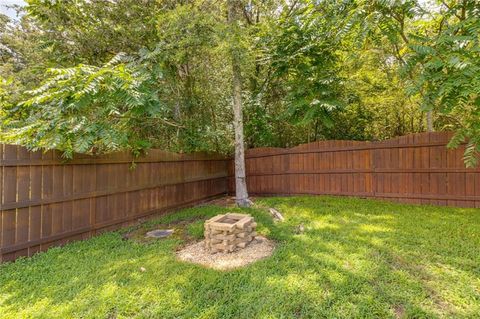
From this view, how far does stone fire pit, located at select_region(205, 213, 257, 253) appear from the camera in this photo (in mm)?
3617

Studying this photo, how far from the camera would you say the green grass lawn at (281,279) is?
2.35 metres

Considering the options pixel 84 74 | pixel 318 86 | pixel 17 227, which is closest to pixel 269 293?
pixel 17 227

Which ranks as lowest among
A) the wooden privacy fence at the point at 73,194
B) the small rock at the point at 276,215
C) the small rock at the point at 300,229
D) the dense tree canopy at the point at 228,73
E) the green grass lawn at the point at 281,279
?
the green grass lawn at the point at 281,279

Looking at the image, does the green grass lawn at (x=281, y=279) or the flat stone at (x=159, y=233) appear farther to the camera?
the flat stone at (x=159, y=233)

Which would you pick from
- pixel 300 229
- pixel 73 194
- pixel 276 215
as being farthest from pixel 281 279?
pixel 73 194

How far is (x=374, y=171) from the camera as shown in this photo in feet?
21.2

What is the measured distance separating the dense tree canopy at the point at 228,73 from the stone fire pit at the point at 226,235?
1.88 m

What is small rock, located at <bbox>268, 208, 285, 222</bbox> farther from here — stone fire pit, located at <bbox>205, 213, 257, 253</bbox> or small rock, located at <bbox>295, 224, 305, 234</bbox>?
stone fire pit, located at <bbox>205, 213, 257, 253</bbox>

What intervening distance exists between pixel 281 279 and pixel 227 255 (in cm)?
96

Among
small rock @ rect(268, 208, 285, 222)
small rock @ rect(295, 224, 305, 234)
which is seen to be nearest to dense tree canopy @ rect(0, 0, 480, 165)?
small rock @ rect(268, 208, 285, 222)

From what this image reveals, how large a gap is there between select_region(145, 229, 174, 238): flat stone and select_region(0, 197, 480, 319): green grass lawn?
0.31m

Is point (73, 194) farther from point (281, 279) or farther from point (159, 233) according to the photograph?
→ point (281, 279)

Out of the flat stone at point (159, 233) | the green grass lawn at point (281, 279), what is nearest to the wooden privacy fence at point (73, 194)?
the green grass lawn at point (281, 279)

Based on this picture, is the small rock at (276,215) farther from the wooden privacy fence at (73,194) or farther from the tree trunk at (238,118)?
the wooden privacy fence at (73,194)
